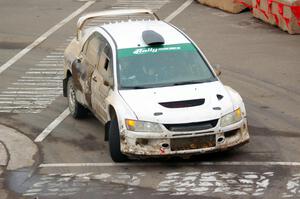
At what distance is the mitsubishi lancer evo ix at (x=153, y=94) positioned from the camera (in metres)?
11.5

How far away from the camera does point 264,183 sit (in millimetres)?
10938

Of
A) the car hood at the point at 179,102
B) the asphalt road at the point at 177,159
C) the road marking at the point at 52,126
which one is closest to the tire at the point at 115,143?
the asphalt road at the point at 177,159

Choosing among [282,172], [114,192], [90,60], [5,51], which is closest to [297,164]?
[282,172]

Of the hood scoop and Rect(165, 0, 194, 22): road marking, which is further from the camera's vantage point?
Rect(165, 0, 194, 22): road marking

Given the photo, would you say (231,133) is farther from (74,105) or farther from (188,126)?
(74,105)

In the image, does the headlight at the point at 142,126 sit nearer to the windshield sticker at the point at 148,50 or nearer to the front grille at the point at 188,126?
the front grille at the point at 188,126

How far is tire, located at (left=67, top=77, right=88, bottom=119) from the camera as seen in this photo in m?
14.6

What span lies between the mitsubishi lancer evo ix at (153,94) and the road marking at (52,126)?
501 mm

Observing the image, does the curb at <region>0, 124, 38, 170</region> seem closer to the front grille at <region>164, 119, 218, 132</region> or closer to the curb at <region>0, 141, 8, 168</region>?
the curb at <region>0, 141, 8, 168</region>

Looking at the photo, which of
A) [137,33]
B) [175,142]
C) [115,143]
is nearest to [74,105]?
[137,33]

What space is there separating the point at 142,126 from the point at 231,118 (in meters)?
1.27

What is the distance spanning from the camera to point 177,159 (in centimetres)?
1211

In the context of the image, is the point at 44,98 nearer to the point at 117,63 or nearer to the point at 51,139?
the point at 51,139

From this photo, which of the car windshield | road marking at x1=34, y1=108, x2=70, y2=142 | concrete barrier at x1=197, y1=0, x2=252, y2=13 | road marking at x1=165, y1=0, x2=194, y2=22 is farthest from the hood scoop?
concrete barrier at x1=197, y1=0, x2=252, y2=13
